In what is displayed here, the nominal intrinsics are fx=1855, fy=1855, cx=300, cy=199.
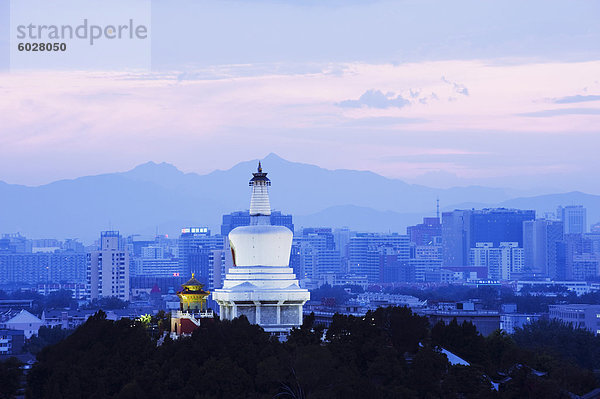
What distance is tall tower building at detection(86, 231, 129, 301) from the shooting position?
594 ft

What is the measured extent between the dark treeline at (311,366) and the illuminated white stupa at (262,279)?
2591 mm

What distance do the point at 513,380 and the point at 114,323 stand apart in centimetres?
1598

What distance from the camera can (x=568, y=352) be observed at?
248ft

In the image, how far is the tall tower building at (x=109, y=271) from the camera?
7132 inches

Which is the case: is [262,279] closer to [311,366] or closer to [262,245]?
[262,245]

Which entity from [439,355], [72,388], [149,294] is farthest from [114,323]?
[149,294]

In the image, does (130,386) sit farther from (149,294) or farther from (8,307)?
(149,294)

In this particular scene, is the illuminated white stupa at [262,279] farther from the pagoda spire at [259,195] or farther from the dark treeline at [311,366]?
the dark treeline at [311,366]

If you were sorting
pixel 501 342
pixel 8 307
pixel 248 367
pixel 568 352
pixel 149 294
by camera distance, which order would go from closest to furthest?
pixel 248 367
pixel 501 342
pixel 568 352
pixel 8 307
pixel 149 294

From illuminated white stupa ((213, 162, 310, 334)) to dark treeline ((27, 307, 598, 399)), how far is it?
259 cm

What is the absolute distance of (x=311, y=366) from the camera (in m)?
45.3

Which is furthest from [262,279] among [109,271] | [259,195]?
[109,271]

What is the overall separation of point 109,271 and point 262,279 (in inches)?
5059

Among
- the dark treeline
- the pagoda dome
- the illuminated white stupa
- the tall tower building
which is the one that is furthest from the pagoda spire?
the tall tower building
